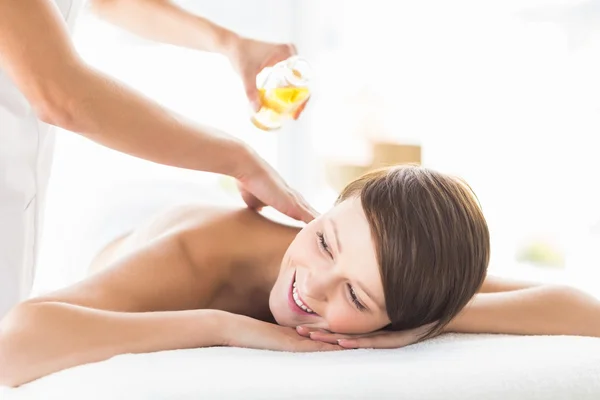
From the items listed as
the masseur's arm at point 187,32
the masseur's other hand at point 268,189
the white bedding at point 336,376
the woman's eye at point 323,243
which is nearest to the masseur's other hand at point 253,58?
the masseur's arm at point 187,32

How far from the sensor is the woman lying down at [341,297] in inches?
45.2

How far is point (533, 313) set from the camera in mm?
1422

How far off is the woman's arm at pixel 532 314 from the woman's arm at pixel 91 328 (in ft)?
1.44

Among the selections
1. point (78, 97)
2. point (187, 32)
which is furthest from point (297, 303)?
point (187, 32)

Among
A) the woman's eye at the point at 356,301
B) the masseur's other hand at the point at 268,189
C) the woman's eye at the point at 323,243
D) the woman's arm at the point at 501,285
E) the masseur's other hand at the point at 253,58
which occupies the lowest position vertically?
the woman's arm at the point at 501,285

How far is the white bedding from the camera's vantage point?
3.12 ft

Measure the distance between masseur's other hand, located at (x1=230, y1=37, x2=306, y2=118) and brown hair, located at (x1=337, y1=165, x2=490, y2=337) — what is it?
63 centimetres

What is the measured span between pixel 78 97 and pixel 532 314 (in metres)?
0.80

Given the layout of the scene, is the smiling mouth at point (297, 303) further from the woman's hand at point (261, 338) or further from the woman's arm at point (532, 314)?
the woman's arm at point (532, 314)

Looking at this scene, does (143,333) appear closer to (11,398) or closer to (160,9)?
(11,398)

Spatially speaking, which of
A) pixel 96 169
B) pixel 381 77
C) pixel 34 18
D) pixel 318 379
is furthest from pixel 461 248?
pixel 381 77

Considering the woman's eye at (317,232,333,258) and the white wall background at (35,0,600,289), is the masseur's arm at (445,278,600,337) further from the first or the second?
the white wall background at (35,0,600,289)

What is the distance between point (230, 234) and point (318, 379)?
633mm

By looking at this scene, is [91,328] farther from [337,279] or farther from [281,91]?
[281,91]
